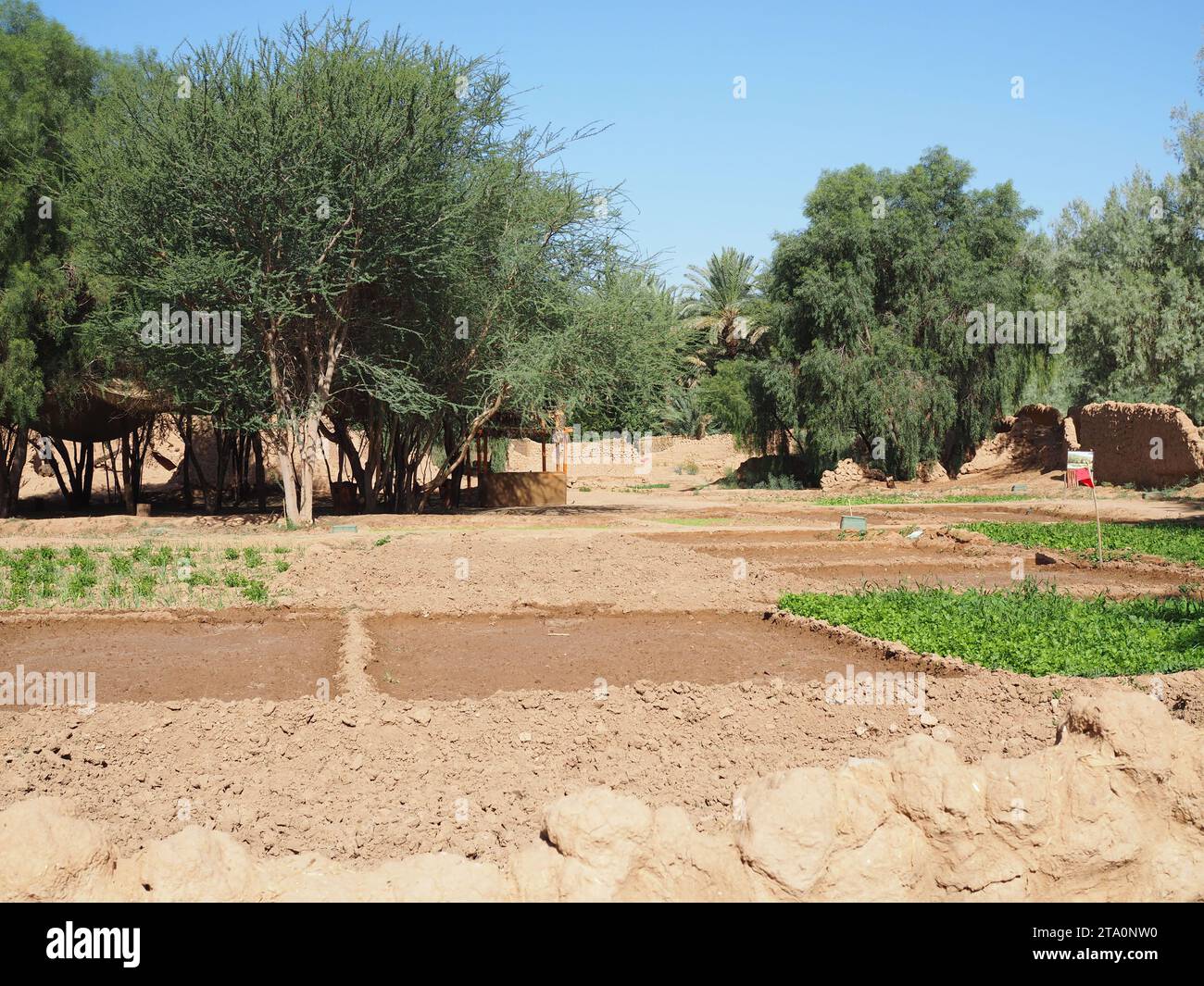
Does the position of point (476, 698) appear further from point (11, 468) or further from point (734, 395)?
point (734, 395)

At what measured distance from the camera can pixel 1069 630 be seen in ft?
32.1

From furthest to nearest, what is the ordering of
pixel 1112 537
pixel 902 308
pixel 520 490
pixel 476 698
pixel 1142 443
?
pixel 902 308 < pixel 520 490 < pixel 1142 443 < pixel 1112 537 < pixel 476 698

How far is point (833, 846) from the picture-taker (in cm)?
448

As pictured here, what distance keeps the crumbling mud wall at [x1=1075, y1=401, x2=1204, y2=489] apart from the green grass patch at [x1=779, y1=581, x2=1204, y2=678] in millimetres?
17932

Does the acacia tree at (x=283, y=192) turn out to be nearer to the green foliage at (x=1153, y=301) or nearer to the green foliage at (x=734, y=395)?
the green foliage at (x=734, y=395)

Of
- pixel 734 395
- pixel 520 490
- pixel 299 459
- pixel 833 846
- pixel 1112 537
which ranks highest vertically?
pixel 734 395

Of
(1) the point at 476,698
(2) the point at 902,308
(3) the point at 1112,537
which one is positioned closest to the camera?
(1) the point at 476,698

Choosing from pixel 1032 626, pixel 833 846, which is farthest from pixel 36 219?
pixel 833 846

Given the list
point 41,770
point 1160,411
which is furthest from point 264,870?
point 1160,411

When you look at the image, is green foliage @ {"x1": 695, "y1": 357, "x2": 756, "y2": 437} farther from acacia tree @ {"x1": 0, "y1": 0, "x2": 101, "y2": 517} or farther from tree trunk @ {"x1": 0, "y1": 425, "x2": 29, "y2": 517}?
tree trunk @ {"x1": 0, "y1": 425, "x2": 29, "y2": 517}

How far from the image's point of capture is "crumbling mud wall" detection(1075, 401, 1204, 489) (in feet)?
91.1

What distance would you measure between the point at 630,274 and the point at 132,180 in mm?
10523

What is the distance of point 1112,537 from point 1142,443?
12659 millimetres
